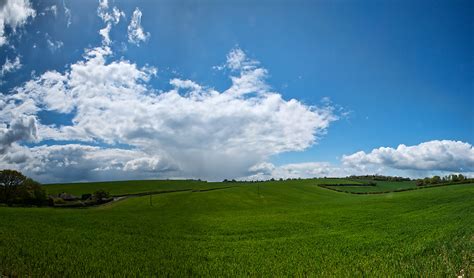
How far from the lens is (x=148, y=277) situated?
1535cm

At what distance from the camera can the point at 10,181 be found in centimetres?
8144

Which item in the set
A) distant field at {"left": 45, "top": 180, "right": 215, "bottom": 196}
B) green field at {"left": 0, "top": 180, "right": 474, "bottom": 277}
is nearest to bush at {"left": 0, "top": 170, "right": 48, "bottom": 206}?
distant field at {"left": 45, "top": 180, "right": 215, "bottom": 196}

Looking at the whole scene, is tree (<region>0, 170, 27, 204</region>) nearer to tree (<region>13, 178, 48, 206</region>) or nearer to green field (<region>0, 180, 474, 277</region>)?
tree (<region>13, 178, 48, 206</region>)

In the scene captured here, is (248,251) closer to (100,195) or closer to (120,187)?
(100,195)

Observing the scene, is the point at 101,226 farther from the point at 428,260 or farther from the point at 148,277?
the point at 428,260

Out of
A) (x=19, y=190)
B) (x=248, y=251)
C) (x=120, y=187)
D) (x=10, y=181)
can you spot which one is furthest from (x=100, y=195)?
(x=248, y=251)

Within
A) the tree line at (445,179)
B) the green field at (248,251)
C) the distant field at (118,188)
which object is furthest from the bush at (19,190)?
the tree line at (445,179)

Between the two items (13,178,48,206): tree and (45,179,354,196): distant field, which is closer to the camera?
(13,178,48,206): tree

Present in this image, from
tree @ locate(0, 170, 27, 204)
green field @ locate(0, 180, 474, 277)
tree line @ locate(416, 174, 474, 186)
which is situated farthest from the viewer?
tree line @ locate(416, 174, 474, 186)

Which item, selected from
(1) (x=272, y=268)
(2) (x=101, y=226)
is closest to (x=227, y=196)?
(2) (x=101, y=226)

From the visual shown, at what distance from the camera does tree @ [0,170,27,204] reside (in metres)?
80.1

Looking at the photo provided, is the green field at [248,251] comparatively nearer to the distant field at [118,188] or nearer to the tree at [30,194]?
the tree at [30,194]

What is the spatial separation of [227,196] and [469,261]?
75.9 meters

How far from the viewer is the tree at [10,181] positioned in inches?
3152
